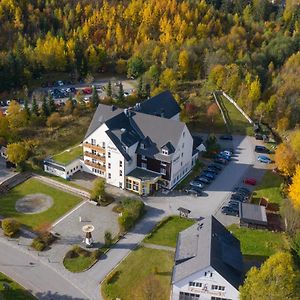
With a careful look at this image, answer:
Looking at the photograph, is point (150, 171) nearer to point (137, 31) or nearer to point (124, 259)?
point (124, 259)

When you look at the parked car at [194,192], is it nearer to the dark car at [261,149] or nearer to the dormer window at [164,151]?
the dormer window at [164,151]

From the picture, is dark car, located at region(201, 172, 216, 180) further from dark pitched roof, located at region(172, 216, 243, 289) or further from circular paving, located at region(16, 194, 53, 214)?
circular paving, located at region(16, 194, 53, 214)

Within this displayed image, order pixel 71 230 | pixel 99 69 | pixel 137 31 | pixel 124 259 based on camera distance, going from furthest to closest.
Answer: pixel 137 31 → pixel 99 69 → pixel 71 230 → pixel 124 259

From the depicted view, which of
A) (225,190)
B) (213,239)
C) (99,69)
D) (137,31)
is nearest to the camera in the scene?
(213,239)

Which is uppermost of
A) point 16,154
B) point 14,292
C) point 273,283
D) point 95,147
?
point 273,283

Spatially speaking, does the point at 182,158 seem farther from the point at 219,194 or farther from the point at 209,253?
the point at 209,253

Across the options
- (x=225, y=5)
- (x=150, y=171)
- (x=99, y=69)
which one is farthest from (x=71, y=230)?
(x=225, y=5)

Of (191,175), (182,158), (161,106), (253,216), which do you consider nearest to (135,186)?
(182,158)
